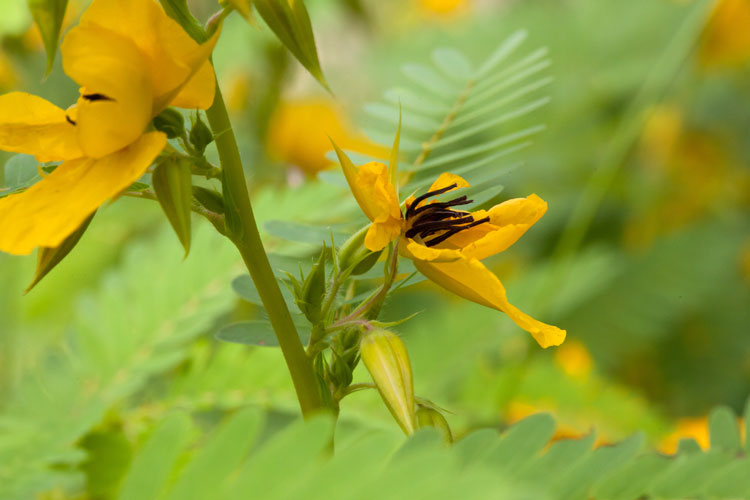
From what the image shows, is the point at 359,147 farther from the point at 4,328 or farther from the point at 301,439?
the point at 301,439

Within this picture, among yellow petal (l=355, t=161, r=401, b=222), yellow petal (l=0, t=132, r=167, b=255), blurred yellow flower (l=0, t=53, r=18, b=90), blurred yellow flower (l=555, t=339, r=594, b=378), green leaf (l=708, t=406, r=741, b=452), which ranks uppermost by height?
blurred yellow flower (l=0, t=53, r=18, b=90)

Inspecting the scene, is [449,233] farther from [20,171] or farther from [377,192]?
[20,171]

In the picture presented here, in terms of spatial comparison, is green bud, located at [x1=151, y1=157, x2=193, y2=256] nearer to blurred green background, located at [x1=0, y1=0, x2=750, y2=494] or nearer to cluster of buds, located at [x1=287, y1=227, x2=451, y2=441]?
cluster of buds, located at [x1=287, y1=227, x2=451, y2=441]

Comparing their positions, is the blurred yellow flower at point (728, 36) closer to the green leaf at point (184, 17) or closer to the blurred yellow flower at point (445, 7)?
the blurred yellow flower at point (445, 7)

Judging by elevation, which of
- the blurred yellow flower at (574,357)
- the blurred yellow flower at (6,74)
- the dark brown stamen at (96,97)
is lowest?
the blurred yellow flower at (574,357)

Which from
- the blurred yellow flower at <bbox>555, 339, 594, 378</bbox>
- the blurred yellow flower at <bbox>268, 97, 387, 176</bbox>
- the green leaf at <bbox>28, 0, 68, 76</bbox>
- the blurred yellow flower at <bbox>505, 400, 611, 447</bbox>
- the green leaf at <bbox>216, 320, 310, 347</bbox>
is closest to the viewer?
the green leaf at <bbox>28, 0, 68, 76</bbox>

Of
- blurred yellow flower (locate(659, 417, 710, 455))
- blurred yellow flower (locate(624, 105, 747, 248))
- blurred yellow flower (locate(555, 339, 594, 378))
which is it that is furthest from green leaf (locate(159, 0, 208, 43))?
blurred yellow flower (locate(624, 105, 747, 248))

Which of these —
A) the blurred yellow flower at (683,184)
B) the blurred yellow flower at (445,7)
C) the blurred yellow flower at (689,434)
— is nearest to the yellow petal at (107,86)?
the blurred yellow flower at (689,434)
